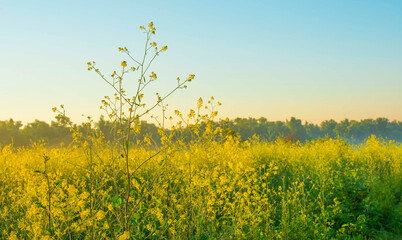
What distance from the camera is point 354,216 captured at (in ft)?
16.6

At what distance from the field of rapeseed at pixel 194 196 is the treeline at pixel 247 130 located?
1.45 feet

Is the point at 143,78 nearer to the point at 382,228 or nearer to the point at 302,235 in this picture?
the point at 302,235

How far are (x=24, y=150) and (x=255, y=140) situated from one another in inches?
256

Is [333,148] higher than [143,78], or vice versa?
[143,78]

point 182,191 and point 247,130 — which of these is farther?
point 247,130

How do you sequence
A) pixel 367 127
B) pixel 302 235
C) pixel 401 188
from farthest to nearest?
pixel 367 127 < pixel 401 188 < pixel 302 235

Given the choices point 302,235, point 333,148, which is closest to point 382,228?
point 302,235

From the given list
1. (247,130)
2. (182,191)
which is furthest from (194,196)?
(247,130)

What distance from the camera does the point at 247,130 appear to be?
42.6 meters

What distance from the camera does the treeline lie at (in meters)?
5.39

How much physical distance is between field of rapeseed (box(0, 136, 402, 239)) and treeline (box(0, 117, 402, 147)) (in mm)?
443

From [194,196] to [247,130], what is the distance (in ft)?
127

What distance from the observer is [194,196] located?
4.49 metres

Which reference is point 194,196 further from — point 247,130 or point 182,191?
point 247,130
